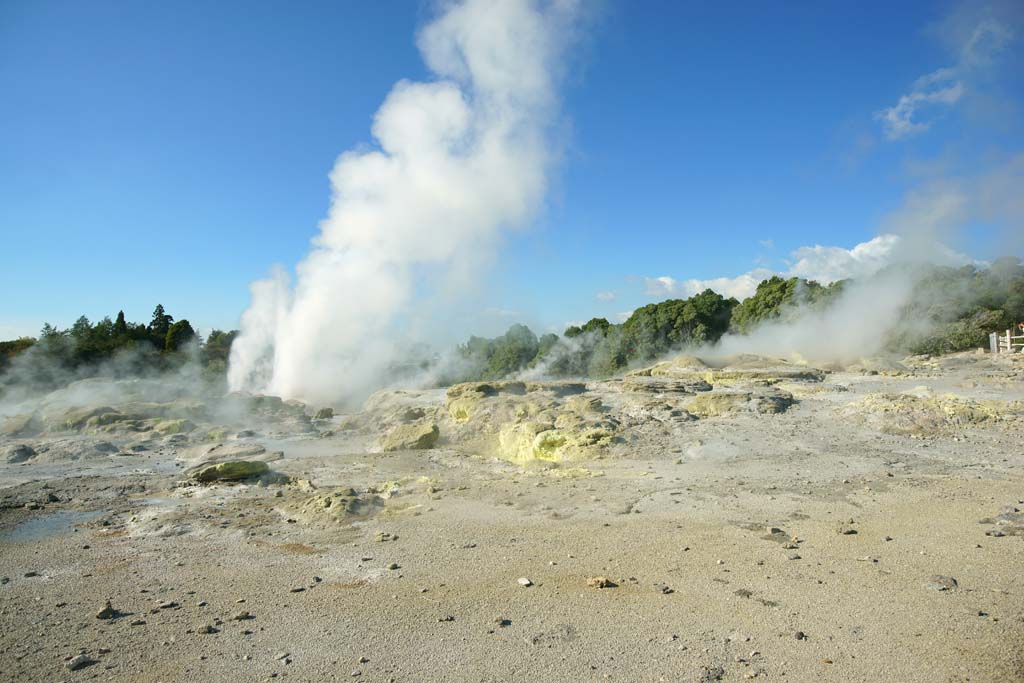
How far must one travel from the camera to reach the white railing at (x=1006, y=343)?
23172mm

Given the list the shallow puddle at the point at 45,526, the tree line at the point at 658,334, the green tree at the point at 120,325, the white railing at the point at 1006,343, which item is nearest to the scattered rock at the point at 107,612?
the shallow puddle at the point at 45,526

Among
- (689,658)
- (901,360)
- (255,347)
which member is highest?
(255,347)

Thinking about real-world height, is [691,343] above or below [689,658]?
above

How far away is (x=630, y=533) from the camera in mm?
6586

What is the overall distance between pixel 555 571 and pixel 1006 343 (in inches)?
1053

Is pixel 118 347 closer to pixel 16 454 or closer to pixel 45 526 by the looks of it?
pixel 16 454

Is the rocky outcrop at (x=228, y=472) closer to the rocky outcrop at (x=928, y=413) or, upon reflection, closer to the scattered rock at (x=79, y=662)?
the scattered rock at (x=79, y=662)

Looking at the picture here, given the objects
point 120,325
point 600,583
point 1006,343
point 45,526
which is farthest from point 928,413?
point 120,325

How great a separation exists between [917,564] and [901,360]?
933 inches

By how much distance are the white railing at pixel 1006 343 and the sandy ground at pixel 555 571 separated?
16.7 m

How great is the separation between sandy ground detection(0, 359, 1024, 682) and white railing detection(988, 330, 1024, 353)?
1670 cm

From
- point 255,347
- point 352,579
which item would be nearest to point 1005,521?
point 352,579

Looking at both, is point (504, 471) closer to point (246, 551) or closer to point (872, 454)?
point (246, 551)

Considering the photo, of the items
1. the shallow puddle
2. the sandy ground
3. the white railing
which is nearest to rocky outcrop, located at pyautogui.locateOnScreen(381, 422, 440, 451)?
the sandy ground
